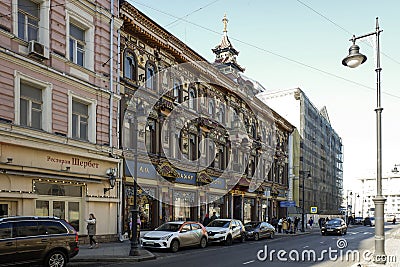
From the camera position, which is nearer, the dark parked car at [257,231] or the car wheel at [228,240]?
the car wheel at [228,240]

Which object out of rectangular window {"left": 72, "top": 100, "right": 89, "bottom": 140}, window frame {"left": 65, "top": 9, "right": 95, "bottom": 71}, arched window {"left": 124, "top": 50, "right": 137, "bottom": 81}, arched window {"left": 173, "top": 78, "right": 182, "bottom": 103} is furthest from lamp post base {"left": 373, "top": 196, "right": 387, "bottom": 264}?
arched window {"left": 173, "top": 78, "right": 182, "bottom": 103}

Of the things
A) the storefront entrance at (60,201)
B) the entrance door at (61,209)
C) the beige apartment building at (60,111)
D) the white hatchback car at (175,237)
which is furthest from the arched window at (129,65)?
the white hatchback car at (175,237)

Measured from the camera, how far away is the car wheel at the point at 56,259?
13227 millimetres

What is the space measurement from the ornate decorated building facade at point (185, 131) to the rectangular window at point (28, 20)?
Answer: 595 centimetres

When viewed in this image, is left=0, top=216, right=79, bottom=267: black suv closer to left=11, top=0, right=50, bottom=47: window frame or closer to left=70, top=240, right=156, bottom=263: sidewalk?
left=70, top=240, right=156, bottom=263: sidewalk

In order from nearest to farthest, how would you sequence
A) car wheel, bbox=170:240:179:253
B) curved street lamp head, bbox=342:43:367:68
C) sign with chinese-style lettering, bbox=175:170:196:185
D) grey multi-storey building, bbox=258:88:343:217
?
curved street lamp head, bbox=342:43:367:68, car wheel, bbox=170:240:179:253, sign with chinese-style lettering, bbox=175:170:196:185, grey multi-storey building, bbox=258:88:343:217

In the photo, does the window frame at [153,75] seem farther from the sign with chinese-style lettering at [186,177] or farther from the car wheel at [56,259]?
the car wheel at [56,259]

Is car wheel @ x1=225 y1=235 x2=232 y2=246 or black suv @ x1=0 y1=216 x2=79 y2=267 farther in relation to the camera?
car wheel @ x1=225 y1=235 x2=232 y2=246

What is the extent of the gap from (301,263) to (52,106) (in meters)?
12.5

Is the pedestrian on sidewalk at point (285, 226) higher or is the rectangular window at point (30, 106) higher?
the rectangular window at point (30, 106)

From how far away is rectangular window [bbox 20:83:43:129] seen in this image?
18.5m

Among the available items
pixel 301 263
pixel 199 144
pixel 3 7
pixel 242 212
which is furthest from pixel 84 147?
pixel 242 212

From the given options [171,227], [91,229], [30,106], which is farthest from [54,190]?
[171,227]

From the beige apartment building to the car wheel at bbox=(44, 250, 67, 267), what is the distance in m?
4.63
